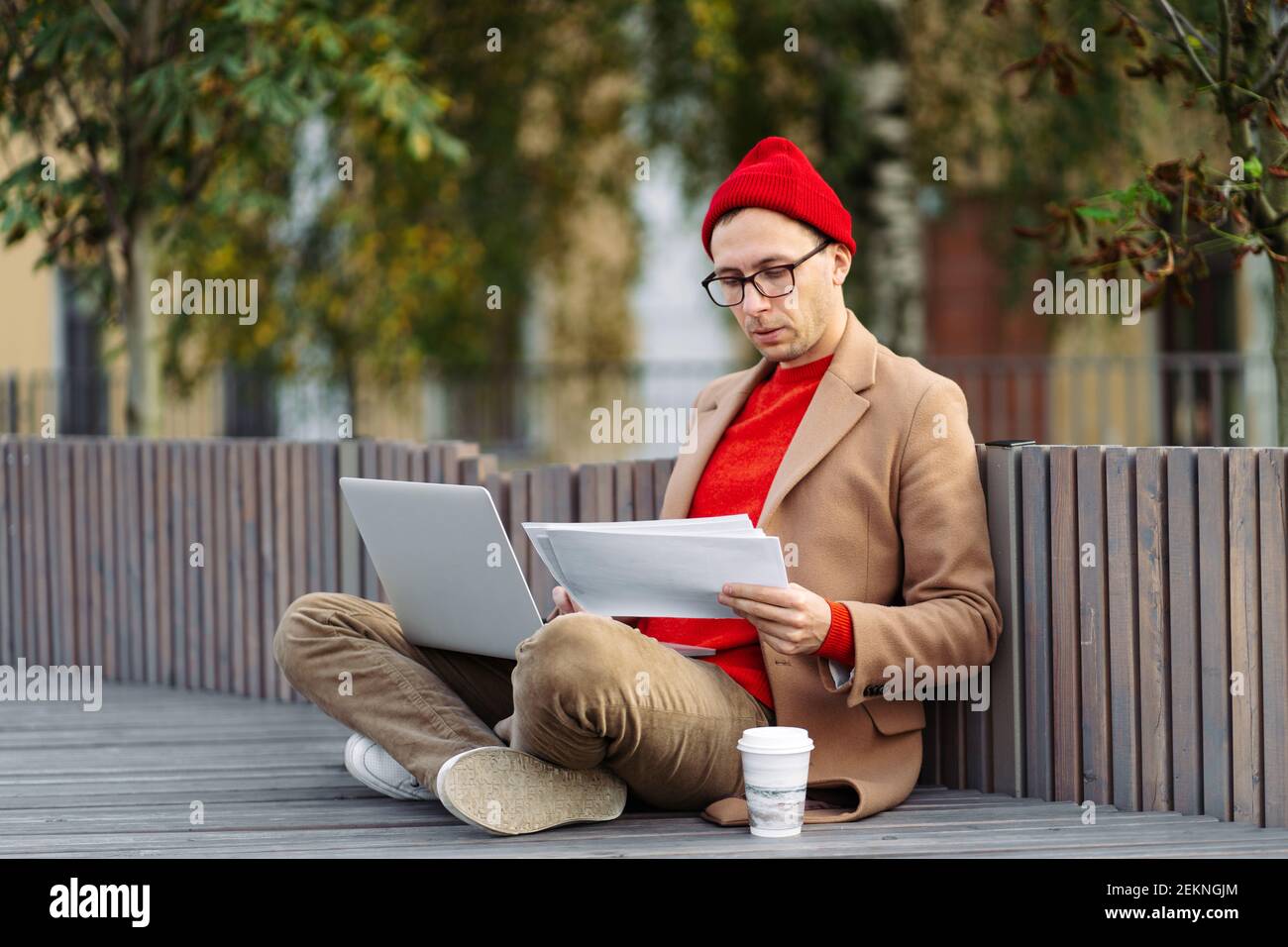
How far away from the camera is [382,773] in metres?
3.88

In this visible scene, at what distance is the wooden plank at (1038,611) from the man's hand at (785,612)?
0.62 meters

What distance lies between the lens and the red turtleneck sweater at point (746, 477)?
3.67 meters

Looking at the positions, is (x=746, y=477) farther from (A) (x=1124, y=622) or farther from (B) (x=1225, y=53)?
(B) (x=1225, y=53)

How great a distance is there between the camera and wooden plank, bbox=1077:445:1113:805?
3.60m

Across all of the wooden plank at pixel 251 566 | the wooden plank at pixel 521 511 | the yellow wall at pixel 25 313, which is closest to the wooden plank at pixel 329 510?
the wooden plank at pixel 251 566

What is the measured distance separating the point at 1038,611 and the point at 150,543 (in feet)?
11.6

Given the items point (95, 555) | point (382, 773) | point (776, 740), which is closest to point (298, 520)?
point (95, 555)

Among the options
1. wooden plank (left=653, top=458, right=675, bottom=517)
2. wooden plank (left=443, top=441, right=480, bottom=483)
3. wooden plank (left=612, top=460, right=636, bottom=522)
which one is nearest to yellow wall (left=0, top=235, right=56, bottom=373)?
wooden plank (left=443, top=441, right=480, bottom=483)

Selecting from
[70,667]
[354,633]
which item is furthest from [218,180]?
[354,633]

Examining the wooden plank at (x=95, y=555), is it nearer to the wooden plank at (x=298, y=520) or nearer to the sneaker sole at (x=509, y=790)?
the wooden plank at (x=298, y=520)

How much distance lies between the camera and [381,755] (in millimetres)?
3887
